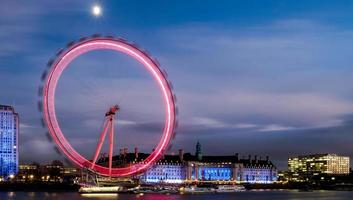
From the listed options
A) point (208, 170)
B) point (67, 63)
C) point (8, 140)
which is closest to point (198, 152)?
point (208, 170)

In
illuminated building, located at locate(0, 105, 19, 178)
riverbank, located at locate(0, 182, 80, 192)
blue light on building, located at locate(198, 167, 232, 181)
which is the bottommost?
riverbank, located at locate(0, 182, 80, 192)

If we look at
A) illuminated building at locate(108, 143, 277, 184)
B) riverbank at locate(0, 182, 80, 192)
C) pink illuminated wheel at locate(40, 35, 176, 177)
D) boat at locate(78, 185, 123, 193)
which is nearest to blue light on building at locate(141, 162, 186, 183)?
illuminated building at locate(108, 143, 277, 184)

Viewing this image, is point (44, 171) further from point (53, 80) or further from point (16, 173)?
point (53, 80)

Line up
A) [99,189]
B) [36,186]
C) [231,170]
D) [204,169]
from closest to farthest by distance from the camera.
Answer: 1. [99,189]
2. [36,186]
3. [204,169]
4. [231,170]

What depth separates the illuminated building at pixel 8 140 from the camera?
16175cm

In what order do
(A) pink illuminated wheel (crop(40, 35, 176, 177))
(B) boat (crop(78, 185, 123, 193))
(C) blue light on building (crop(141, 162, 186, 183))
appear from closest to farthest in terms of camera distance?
(A) pink illuminated wheel (crop(40, 35, 176, 177)), (B) boat (crop(78, 185, 123, 193)), (C) blue light on building (crop(141, 162, 186, 183))

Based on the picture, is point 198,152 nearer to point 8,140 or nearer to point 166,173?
point 166,173

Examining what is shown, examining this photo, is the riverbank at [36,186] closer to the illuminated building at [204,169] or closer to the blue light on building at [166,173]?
the illuminated building at [204,169]

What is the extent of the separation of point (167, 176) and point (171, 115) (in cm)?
11116

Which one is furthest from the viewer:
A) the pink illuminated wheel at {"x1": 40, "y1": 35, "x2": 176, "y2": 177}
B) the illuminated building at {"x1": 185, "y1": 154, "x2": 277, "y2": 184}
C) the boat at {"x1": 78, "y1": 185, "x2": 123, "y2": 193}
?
the illuminated building at {"x1": 185, "y1": 154, "x2": 277, "y2": 184}

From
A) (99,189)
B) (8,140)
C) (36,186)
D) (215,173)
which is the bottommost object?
(36,186)

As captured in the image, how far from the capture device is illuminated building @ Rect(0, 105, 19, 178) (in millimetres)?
161750

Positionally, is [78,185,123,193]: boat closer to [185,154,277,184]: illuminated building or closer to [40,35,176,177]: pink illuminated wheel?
[40,35,176,177]: pink illuminated wheel

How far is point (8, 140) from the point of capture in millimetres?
164750
